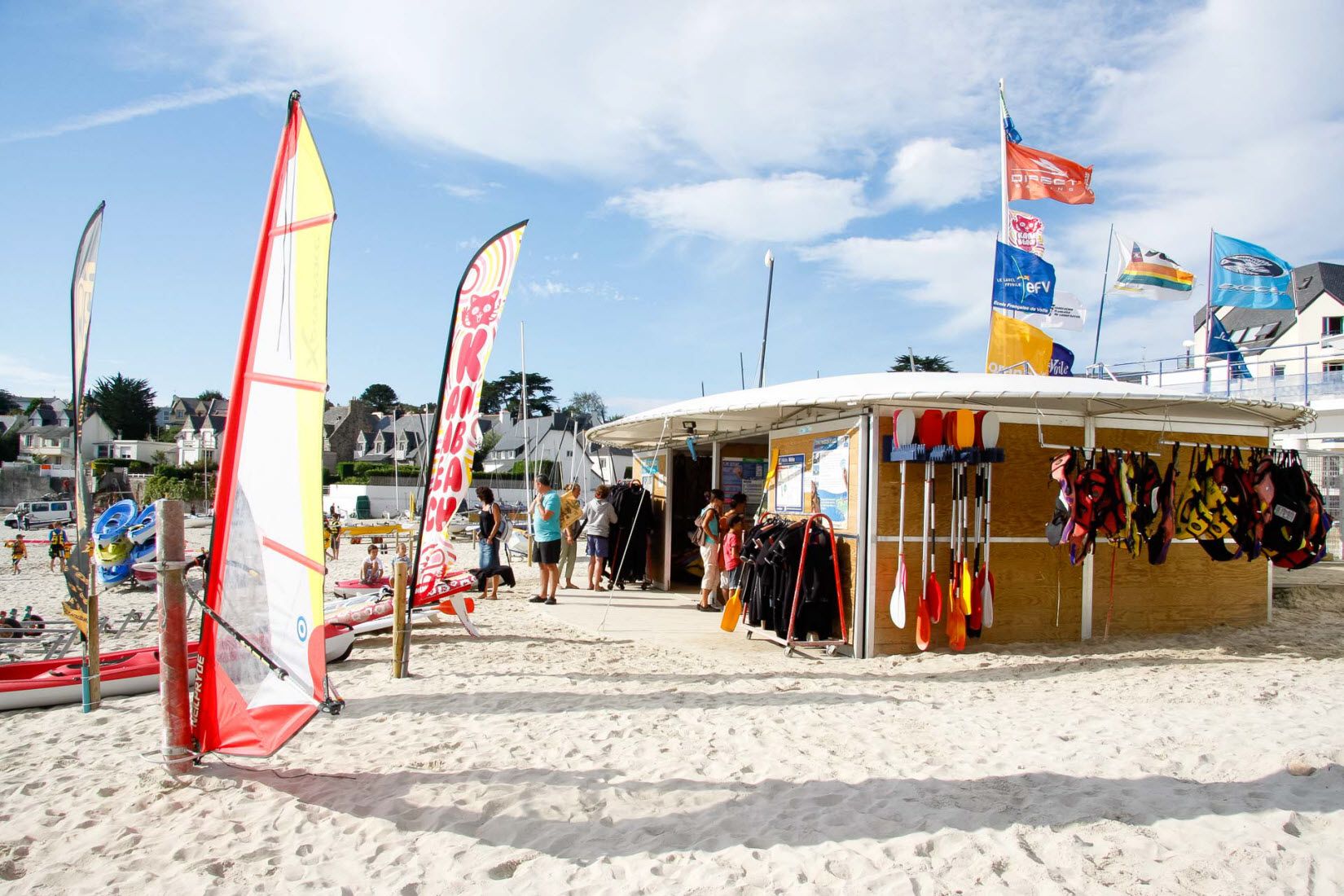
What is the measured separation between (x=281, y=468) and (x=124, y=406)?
76095 millimetres

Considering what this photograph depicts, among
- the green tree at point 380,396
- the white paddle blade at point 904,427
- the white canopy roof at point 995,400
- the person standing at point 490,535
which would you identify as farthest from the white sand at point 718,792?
the green tree at point 380,396

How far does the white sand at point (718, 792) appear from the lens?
315 cm

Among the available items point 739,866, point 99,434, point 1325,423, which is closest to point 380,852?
point 739,866

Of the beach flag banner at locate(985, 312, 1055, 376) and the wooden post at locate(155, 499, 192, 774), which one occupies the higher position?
the beach flag banner at locate(985, 312, 1055, 376)

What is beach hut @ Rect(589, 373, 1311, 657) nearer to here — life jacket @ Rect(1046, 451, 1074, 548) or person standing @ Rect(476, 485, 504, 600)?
life jacket @ Rect(1046, 451, 1074, 548)

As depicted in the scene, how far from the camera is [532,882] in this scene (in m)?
3.12

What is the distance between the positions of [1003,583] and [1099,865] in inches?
178

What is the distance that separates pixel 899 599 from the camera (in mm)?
6961

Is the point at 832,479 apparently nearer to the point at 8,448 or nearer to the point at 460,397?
the point at 460,397

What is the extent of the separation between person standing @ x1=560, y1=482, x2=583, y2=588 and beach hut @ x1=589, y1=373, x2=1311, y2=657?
9.28 ft

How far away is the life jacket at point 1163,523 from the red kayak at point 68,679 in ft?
25.7

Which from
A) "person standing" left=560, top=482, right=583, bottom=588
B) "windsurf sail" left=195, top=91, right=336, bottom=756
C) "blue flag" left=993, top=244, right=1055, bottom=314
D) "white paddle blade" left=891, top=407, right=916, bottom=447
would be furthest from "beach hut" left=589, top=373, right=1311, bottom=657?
"windsurf sail" left=195, top=91, right=336, bottom=756

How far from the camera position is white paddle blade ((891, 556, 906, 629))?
6.96 meters

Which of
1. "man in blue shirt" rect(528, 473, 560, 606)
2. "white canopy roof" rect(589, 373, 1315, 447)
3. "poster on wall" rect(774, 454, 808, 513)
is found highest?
"white canopy roof" rect(589, 373, 1315, 447)
